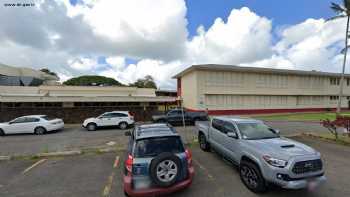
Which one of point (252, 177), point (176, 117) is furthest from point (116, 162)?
point (176, 117)

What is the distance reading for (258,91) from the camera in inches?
1085

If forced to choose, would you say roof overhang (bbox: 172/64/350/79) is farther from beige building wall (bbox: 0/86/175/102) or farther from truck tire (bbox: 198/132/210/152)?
truck tire (bbox: 198/132/210/152)

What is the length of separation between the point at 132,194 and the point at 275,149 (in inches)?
140

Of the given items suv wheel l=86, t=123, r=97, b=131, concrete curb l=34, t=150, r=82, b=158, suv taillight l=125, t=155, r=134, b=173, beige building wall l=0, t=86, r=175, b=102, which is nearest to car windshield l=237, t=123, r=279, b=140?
suv taillight l=125, t=155, r=134, b=173

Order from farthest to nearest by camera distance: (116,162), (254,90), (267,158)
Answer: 1. (254,90)
2. (116,162)
3. (267,158)

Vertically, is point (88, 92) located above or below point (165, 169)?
above

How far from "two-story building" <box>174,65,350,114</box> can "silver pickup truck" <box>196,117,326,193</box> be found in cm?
1878

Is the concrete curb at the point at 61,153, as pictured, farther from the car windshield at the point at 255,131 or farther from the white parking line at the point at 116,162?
the car windshield at the point at 255,131

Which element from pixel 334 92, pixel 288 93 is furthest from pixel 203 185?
pixel 334 92

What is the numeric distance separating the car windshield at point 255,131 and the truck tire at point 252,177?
86cm

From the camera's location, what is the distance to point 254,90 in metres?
27.4

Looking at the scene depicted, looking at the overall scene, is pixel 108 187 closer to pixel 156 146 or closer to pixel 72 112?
pixel 156 146

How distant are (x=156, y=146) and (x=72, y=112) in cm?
1861

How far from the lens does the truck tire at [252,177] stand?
4.55 m
